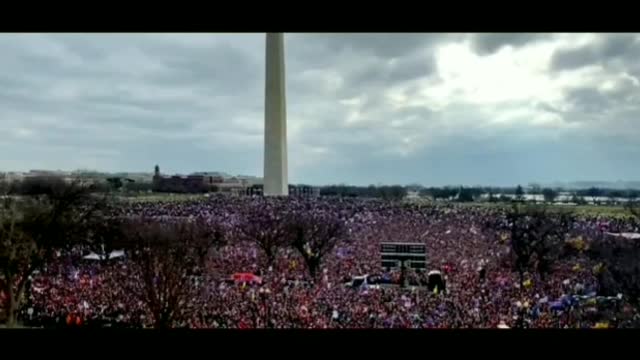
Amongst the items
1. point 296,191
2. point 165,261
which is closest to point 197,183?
point 165,261

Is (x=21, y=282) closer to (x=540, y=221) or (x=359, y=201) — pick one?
(x=359, y=201)

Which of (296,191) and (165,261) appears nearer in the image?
(165,261)

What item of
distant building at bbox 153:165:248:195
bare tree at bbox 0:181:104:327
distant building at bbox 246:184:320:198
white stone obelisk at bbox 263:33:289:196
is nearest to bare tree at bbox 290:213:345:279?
distant building at bbox 246:184:320:198

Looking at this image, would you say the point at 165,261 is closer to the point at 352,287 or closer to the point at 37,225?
the point at 37,225

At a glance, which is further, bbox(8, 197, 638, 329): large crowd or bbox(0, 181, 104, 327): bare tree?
bbox(8, 197, 638, 329): large crowd

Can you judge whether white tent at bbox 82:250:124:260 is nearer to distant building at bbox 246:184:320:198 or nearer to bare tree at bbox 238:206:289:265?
bare tree at bbox 238:206:289:265
